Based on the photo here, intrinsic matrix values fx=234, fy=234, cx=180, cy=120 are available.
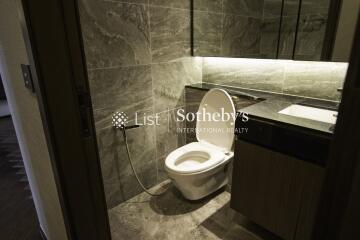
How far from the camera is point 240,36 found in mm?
2076

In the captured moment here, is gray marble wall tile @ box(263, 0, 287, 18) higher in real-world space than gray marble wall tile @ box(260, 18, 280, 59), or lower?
higher

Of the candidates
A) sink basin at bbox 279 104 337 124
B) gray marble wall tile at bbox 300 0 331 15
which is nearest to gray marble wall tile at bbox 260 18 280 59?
gray marble wall tile at bbox 300 0 331 15

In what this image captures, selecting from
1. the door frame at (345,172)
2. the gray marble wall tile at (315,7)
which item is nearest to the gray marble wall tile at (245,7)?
the gray marble wall tile at (315,7)

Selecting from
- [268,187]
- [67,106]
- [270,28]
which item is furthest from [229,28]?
[67,106]

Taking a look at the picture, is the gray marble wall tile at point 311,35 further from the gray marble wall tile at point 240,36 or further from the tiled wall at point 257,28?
the gray marble wall tile at point 240,36

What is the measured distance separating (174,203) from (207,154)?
0.50 m

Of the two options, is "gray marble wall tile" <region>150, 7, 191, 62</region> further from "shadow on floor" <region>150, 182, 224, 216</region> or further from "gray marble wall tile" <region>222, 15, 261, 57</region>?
"shadow on floor" <region>150, 182, 224, 216</region>

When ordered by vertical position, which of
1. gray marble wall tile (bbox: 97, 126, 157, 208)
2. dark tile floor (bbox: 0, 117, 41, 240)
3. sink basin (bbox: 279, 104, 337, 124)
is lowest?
dark tile floor (bbox: 0, 117, 41, 240)

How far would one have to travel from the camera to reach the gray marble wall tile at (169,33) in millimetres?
1835

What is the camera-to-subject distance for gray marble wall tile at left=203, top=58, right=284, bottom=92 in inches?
74.6

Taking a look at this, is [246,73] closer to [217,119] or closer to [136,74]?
[217,119]

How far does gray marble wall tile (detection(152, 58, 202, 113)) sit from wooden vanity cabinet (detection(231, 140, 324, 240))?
0.82 metres

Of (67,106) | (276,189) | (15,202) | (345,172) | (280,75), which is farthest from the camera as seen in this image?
(15,202)

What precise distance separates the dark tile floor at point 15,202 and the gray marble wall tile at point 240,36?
2.08 m
